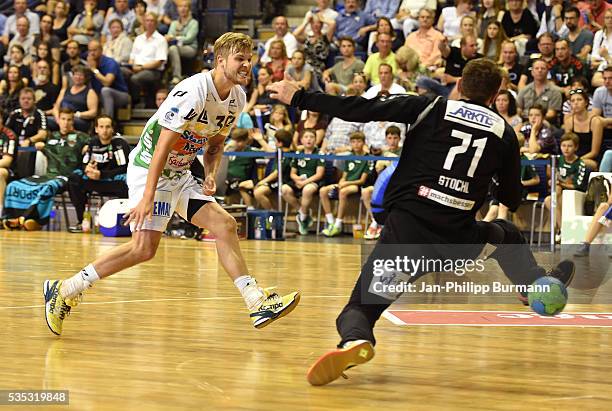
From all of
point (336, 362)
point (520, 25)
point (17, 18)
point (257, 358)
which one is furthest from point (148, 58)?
point (336, 362)

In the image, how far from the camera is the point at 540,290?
20.2 ft

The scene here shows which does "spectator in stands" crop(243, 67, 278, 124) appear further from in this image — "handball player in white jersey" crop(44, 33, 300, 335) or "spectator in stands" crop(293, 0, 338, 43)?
"handball player in white jersey" crop(44, 33, 300, 335)

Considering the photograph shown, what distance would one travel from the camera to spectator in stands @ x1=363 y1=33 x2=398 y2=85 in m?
15.7

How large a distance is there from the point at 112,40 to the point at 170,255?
792 cm

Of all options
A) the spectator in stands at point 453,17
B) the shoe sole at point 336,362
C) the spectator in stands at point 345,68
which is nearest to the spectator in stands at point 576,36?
the spectator in stands at point 453,17

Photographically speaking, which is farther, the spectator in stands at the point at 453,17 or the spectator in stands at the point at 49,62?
the spectator in stands at the point at 49,62

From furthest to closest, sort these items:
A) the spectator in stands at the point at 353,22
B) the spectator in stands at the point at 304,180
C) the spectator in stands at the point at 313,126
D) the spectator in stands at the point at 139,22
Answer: the spectator in stands at the point at 139,22, the spectator in stands at the point at 353,22, the spectator in stands at the point at 313,126, the spectator in stands at the point at 304,180

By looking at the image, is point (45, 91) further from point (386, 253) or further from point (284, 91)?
point (386, 253)

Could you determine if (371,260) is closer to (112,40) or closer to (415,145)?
(415,145)

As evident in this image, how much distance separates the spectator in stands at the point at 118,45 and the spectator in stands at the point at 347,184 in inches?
212

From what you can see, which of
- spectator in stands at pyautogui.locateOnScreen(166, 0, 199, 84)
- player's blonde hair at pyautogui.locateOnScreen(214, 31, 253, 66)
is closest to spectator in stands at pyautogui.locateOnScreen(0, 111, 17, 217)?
spectator in stands at pyautogui.locateOnScreen(166, 0, 199, 84)

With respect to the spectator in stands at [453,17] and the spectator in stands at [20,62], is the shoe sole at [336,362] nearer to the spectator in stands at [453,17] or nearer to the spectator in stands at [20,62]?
the spectator in stands at [453,17]

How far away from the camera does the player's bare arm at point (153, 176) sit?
578 centimetres

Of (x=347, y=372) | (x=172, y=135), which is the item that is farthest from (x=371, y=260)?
(x=172, y=135)
